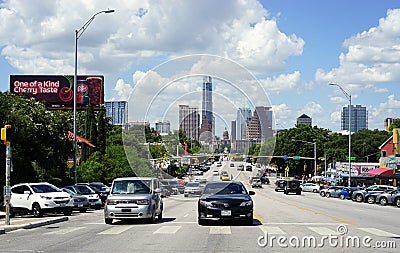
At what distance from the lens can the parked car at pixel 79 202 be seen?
108 ft

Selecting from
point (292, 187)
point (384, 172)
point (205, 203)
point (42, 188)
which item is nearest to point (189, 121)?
point (42, 188)

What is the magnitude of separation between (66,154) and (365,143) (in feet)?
336

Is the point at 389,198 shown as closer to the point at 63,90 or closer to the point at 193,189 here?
the point at 193,189

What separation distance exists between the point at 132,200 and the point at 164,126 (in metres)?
13.0

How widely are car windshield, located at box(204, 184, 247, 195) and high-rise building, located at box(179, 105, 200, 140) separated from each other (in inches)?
411

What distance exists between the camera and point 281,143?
12462 centimetres

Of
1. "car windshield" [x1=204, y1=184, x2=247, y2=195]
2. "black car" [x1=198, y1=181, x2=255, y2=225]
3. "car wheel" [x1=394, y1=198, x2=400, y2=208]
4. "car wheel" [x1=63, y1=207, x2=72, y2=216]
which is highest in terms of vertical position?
"car windshield" [x1=204, y1=184, x2=247, y2=195]

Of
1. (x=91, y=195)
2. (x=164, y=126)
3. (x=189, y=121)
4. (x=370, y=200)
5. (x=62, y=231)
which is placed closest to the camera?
(x=62, y=231)

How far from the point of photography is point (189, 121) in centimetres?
3397

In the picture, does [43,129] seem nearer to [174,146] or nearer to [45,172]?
[45,172]

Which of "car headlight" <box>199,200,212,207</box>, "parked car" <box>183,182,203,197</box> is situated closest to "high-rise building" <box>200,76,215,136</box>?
"parked car" <box>183,182,203,197</box>

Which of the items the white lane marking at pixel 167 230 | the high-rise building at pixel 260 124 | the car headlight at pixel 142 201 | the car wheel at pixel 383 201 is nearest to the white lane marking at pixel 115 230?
the car headlight at pixel 142 201

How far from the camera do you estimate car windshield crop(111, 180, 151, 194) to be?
75.6 feet

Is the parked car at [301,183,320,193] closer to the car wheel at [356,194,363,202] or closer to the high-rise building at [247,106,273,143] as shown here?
the car wheel at [356,194,363,202]
